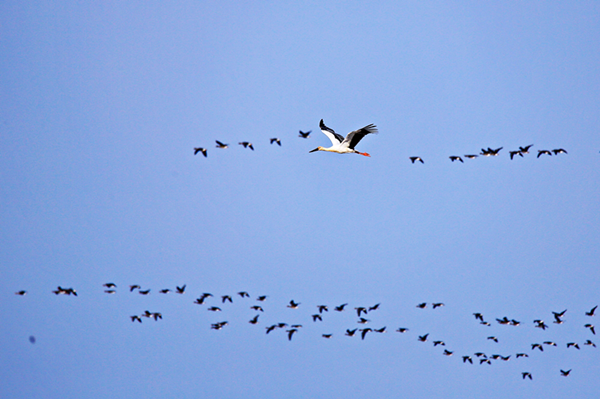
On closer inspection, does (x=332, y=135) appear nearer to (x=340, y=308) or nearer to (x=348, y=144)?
(x=348, y=144)

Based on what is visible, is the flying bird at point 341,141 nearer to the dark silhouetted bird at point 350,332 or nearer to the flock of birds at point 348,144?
the flock of birds at point 348,144

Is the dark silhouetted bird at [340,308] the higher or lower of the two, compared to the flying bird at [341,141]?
lower

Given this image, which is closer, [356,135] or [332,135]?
[356,135]

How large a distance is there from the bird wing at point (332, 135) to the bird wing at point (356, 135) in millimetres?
849

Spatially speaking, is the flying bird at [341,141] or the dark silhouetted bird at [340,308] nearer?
the flying bird at [341,141]

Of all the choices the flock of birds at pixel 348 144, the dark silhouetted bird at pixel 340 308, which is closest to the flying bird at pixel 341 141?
the flock of birds at pixel 348 144

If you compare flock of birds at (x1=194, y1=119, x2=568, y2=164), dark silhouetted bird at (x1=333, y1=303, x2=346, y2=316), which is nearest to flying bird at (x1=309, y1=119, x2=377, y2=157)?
flock of birds at (x1=194, y1=119, x2=568, y2=164)

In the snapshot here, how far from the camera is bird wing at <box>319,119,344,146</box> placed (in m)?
47.4

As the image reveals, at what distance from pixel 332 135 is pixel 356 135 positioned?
2923 millimetres

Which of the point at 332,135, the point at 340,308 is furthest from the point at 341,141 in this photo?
the point at 340,308

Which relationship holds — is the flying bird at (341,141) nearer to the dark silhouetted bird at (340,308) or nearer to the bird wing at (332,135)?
the bird wing at (332,135)

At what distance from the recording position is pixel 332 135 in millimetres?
47406

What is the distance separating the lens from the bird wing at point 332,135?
47406 millimetres

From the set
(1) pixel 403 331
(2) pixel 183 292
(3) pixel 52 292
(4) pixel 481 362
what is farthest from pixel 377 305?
(3) pixel 52 292
